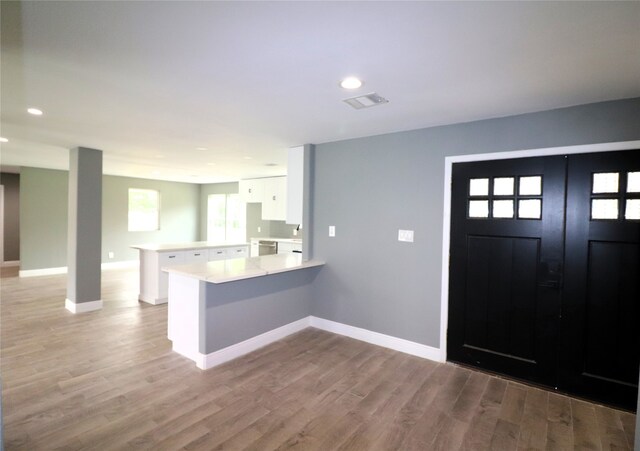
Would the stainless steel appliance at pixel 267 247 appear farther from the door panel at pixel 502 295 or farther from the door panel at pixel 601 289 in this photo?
the door panel at pixel 601 289

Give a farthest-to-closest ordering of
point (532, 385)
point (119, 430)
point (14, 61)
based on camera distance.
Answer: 1. point (532, 385)
2. point (119, 430)
3. point (14, 61)

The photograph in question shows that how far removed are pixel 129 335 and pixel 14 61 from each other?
3027 mm

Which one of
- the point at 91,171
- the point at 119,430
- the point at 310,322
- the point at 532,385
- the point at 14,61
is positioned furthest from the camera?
the point at 91,171

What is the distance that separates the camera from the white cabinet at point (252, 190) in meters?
7.04

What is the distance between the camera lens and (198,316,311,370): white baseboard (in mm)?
3109

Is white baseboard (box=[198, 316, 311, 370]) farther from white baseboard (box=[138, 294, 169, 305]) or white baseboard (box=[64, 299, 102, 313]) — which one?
white baseboard (box=[64, 299, 102, 313])

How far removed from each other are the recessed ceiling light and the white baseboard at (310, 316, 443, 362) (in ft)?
8.85

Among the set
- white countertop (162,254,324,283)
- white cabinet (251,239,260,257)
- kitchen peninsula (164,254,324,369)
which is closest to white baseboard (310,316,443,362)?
kitchen peninsula (164,254,324,369)

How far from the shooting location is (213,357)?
3.15 meters

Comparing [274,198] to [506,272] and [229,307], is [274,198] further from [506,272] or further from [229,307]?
[506,272]

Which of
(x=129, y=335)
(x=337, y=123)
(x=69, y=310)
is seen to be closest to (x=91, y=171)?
(x=69, y=310)

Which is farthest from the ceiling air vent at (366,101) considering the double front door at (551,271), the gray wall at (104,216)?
the gray wall at (104,216)

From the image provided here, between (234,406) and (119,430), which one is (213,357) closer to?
(234,406)

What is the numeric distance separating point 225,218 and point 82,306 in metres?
5.22
